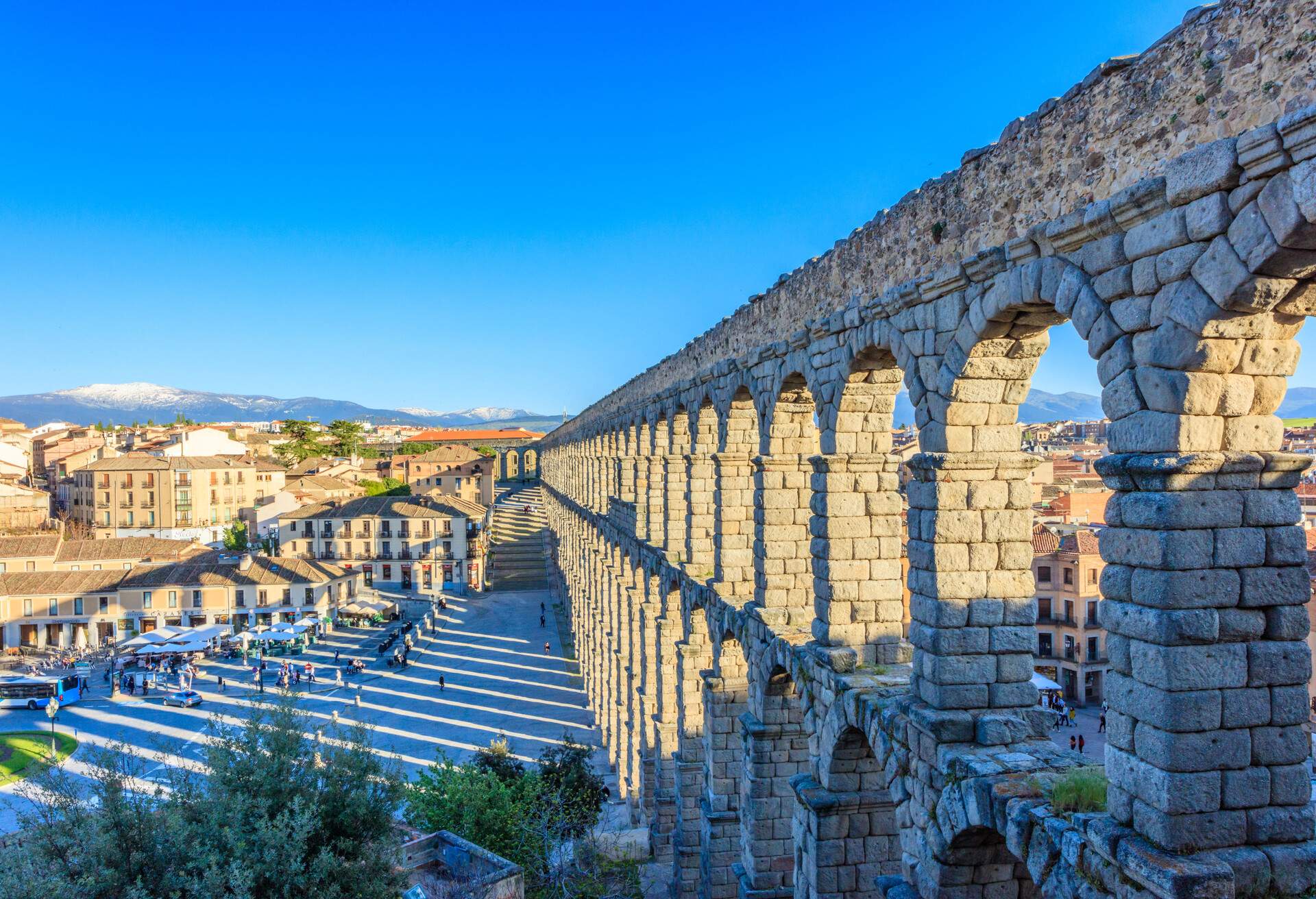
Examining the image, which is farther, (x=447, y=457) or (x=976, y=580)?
(x=447, y=457)

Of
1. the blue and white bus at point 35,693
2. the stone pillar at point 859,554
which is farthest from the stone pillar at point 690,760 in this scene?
the blue and white bus at point 35,693

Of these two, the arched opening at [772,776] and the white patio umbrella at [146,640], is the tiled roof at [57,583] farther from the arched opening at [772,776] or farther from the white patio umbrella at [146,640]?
the arched opening at [772,776]

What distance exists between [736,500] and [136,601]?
4777 cm

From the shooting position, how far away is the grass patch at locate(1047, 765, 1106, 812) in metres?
6.59

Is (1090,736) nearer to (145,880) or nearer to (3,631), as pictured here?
(145,880)

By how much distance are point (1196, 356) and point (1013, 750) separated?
4173 mm

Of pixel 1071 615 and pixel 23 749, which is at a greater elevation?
pixel 1071 615

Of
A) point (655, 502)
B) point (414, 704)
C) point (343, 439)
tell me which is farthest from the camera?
point (343, 439)

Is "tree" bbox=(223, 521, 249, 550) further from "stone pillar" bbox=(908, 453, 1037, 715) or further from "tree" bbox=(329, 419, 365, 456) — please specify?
"stone pillar" bbox=(908, 453, 1037, 715)

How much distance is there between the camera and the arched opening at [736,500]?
16.5m

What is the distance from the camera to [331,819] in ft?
43.3

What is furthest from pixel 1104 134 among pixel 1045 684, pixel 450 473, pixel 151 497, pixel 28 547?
pixel 450 473

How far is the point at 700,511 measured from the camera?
19203 millimetres

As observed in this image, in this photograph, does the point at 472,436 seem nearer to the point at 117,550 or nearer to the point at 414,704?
the point at 117,550
